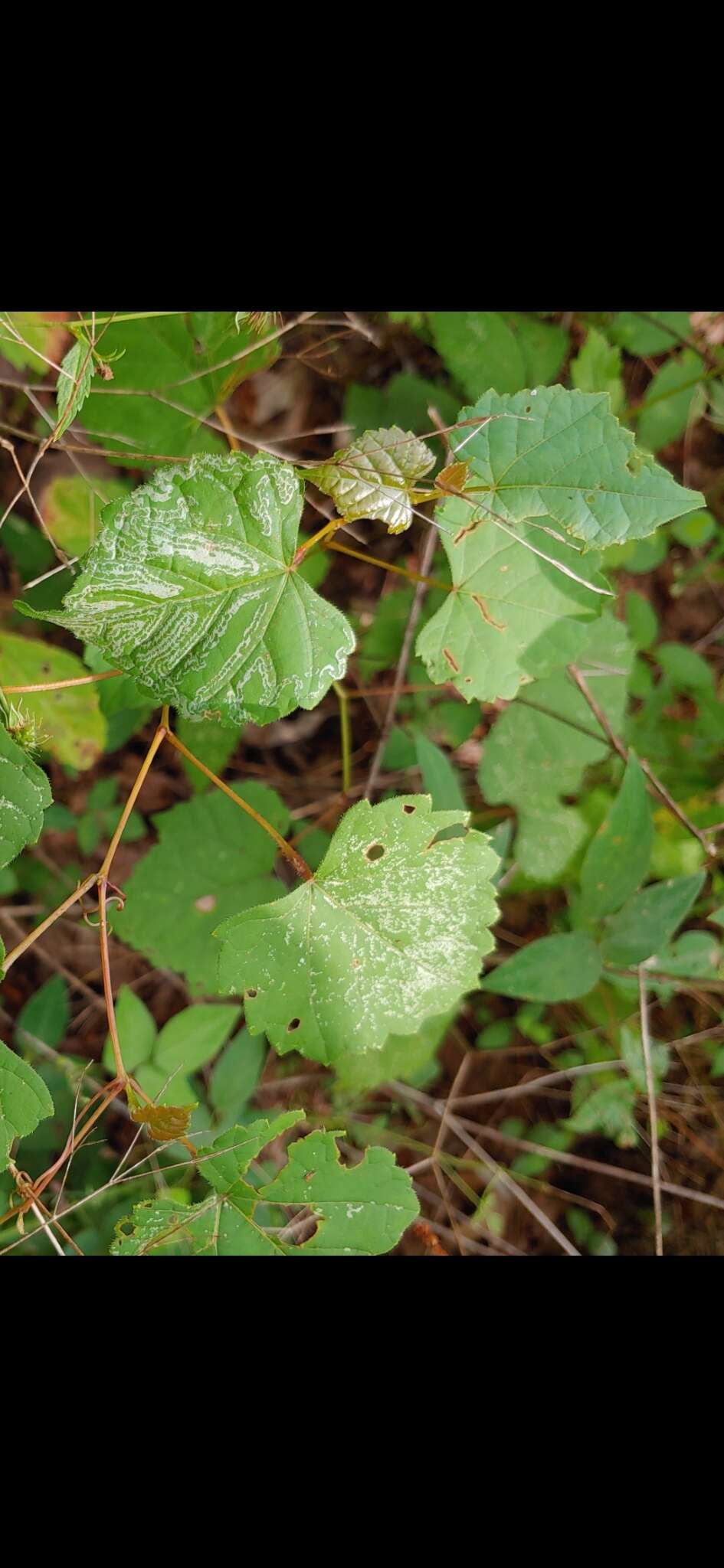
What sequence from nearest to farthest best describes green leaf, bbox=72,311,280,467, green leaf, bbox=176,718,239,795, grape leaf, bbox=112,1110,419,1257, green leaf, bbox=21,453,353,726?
green leaf, bbox=21,453,353,726 < grape leaf, bbox=112,1110,419,1257 < green leaf, bbox=72,311,280,467 < green leaf, bbox=176,718,239,795

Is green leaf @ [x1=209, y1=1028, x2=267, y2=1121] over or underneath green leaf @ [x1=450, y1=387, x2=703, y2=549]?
underneath

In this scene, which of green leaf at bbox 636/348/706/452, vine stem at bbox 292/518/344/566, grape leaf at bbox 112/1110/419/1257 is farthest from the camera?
green leaf at bbox 636/348/706/452

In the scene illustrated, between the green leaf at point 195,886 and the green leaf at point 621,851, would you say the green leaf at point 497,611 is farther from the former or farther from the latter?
the green leaf at point 195,886

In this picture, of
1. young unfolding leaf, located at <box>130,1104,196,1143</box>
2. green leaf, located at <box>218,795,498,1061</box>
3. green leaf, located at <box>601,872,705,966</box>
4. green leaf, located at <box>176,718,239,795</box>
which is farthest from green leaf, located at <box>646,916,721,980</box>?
young unfolding leaf, located at <box>130,1104,196,1143</box>

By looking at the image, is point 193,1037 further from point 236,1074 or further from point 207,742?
point 207,742

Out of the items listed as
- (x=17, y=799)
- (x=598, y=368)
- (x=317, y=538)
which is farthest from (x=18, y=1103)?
(x=598, y=368)

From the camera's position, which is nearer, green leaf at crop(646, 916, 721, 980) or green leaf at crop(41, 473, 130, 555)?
green leaf at crop(41, 473, 130, 555)

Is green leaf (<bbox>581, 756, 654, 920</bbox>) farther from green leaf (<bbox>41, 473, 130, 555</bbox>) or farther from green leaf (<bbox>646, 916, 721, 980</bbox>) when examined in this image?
green leaf (<bbox>41, 473, 130, 555</bbox>)

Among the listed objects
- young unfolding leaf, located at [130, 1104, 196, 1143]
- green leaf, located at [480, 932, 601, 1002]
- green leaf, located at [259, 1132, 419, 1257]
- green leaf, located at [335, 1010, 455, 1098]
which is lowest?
green leaf, located at [335, 1010, 455, 1098]
